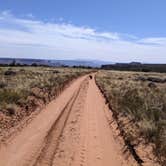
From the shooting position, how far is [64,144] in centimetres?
1103

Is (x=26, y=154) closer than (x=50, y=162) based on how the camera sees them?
No

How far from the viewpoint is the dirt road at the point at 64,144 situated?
9.33m

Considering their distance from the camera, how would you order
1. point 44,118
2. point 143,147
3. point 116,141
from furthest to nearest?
point 44,118, point 116,141, point 143,147

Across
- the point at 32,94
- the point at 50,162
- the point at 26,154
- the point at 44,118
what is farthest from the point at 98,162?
the point at 32,94

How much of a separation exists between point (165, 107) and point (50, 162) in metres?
10.6

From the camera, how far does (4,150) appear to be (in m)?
10.2

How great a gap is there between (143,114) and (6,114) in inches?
239

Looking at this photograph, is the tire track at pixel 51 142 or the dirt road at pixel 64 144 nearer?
the tire track at pixel 51 142

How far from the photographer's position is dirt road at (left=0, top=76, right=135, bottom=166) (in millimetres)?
9328

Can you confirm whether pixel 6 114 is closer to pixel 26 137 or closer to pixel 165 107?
pixel 26 137

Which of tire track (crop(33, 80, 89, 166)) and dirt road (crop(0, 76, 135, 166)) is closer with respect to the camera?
tire track (crop(33, 80, 89, 166))

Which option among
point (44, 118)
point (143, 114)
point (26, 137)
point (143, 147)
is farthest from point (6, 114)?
point (143, 147)

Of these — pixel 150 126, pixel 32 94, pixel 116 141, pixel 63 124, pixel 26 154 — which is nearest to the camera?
pixel 26 154

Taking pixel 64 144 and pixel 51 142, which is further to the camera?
pixel 51 142
